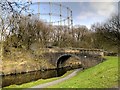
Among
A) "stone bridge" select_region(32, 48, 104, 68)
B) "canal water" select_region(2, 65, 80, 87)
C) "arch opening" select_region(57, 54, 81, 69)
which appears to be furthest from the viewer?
"arch opening" select_region(57, 54, 81, 69)

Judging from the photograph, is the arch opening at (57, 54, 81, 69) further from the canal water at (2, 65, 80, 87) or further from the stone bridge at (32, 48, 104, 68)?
the canal water at (2, 65, 80, 87)

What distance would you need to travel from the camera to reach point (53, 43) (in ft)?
268

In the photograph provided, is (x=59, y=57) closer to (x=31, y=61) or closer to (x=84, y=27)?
(x=31, y=61)

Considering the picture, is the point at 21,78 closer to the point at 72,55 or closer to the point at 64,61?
the point at 72,55

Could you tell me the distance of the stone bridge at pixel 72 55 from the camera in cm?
4778

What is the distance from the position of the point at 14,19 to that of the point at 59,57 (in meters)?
57.1

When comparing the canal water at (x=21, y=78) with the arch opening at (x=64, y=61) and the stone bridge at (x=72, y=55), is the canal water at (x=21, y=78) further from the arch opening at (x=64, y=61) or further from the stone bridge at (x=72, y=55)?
the arch opening at (x=64, y=61)

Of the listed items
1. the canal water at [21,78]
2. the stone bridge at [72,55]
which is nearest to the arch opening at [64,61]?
the stone bridge at [72,55]

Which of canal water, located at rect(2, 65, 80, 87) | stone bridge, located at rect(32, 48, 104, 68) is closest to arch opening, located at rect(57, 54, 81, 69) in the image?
stone bridge, located at rect(32, 48, 104, 68)

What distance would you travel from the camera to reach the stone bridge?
47775 millimetres

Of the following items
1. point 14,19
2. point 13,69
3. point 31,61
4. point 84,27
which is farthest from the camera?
point 84,27

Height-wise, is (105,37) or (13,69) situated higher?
(105,37)

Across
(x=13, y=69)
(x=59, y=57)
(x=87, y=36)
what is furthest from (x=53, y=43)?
(x=13, y=69)

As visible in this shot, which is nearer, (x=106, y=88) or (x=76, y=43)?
(x=106, y=88)
